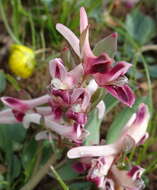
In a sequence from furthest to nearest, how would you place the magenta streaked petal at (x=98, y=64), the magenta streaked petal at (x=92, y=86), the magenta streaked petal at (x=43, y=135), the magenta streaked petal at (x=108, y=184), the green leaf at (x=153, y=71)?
the green leaf at (x=153, y=71) → the magenta streaked petal at (x=43, y=135) → the magenta streaked petal at (x=108, y=184) → the magenta streaked petal at (x=92, y=86) → the magenta streaked petal at (x=98, y=64)

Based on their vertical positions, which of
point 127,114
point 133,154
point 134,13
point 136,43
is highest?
point 134,13

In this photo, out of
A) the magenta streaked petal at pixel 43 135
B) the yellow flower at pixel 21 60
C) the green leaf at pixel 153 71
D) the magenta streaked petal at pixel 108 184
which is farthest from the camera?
the green leaf at pixel 153 71

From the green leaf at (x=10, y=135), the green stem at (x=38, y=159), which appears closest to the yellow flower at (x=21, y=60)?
the green leaf at (x=10, y=135)

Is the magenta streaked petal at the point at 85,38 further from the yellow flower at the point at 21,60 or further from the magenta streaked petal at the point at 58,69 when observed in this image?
the yellow flower at the point at 21,60

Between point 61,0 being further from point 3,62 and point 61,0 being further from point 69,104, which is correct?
point 69,104

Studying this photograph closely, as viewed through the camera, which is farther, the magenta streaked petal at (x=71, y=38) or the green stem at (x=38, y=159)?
the green stem at (x=38, y=159)

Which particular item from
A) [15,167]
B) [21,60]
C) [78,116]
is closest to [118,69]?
[78,116]

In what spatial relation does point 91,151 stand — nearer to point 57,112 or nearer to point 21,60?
point 57,112

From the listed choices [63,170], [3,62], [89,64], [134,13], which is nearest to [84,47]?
[89,64]
